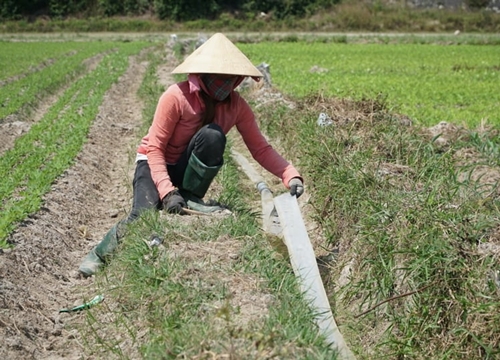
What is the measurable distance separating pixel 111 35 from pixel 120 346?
117 feet

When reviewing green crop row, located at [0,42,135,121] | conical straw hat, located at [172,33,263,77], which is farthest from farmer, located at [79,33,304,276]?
green crop row, located at [0,42,135,121]

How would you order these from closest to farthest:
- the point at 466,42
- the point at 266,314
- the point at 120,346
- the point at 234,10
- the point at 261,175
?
the point at 266,314 < the point at 120,346 < the point at 261,175 < the point at 466,42 < the point at 234,10

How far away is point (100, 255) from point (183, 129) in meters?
1.03

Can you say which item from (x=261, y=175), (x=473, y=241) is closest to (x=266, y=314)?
(x=473, y=241)

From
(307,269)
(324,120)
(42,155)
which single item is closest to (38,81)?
(42,155)

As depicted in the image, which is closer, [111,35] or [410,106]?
[410,106]

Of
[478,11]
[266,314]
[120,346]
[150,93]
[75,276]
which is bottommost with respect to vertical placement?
[478,11]

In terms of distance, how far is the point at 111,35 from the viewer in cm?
3709

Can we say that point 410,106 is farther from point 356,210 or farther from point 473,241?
point 473,241

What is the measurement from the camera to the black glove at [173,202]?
4.24 meters

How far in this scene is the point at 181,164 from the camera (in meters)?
4.63

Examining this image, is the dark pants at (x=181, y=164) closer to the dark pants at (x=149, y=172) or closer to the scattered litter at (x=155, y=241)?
the dark pants at (x=149, y=172)

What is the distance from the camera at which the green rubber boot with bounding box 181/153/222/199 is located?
14.4 ft

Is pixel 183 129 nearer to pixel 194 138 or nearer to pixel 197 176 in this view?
pixel 194 138
